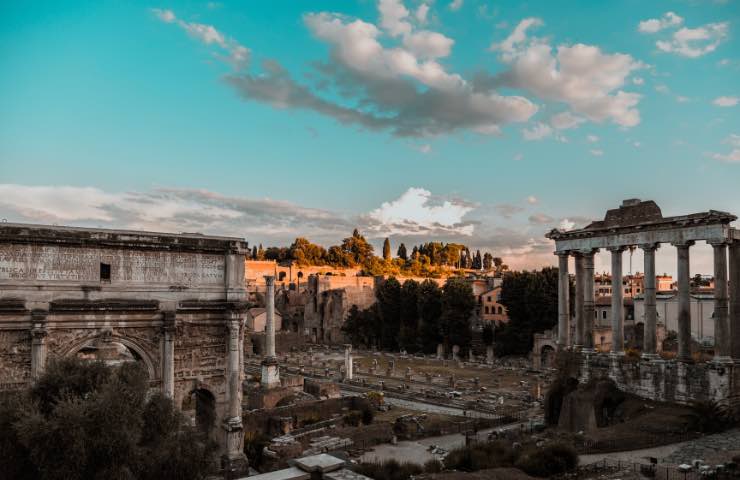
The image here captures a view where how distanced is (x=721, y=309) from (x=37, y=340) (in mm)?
21210

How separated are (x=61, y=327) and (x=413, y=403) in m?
19.9

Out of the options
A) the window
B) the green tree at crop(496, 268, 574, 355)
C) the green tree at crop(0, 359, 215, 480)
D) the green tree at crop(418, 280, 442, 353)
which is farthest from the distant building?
the green tree at crop(0, 359, 215, 480)

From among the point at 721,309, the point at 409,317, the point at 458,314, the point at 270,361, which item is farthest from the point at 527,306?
the point at 721,309

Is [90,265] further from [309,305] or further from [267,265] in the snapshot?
[267,265]

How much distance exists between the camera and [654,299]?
73.1 feet

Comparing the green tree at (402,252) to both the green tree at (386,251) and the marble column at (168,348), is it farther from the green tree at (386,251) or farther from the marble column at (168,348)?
the marble column at (168,348)

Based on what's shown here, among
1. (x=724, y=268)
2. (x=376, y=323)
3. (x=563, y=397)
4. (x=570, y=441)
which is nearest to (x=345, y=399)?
(x=563, y=397)

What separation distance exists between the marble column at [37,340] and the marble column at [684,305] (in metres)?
20.4

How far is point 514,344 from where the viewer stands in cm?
5028

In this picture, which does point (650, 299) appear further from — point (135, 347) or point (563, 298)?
point (135, 347)

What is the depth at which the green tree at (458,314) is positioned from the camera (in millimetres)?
53125

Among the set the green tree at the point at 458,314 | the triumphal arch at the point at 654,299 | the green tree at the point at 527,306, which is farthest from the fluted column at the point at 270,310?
the green tree at the point at 527,306

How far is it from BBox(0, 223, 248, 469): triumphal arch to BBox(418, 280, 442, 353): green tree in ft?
126

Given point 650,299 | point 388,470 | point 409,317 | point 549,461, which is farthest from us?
point 409,317
